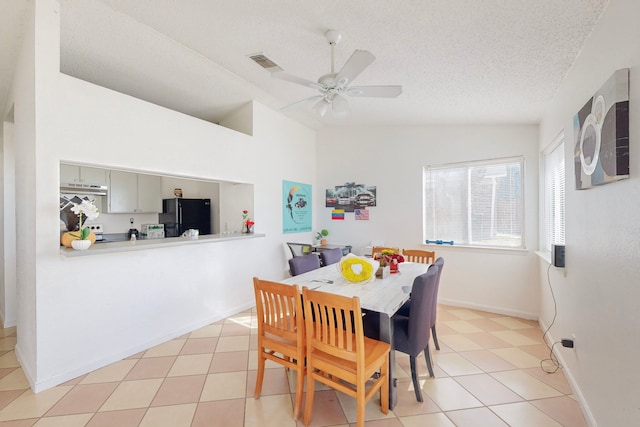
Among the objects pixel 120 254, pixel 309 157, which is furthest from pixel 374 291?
pixel 309 157

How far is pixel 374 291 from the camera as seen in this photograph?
83.0 inches

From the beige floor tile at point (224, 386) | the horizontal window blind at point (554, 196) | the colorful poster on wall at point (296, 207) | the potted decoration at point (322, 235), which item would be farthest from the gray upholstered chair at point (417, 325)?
the potted decoration at point (322, 235)

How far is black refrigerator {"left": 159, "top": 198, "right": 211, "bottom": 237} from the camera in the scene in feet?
14.7

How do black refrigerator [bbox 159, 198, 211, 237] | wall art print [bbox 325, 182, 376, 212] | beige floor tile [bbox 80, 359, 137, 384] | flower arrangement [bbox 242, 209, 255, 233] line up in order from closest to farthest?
beige floor tile [bbox 80, 359, 137, 384] → flower arrangement [bbox 242, 209, 255, 233] → black refrigerator [bbox 159, 198, 211, 237] → wall art print [bbox 325, 182, 376, 212]

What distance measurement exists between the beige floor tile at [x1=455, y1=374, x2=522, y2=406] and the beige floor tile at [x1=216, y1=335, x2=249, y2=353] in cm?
196

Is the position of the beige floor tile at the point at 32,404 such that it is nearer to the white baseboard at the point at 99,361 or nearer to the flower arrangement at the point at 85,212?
the white baseboard at the point at 99,361

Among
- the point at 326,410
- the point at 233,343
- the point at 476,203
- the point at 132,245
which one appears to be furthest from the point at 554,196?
the point at 132,245

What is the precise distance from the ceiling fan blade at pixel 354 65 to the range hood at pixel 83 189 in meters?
4.04

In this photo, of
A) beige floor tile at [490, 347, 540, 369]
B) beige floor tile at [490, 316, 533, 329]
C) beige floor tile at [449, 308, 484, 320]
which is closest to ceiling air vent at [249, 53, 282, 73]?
Answer: beige floor tile at [490, 347, 540, 369]

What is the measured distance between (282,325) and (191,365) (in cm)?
118

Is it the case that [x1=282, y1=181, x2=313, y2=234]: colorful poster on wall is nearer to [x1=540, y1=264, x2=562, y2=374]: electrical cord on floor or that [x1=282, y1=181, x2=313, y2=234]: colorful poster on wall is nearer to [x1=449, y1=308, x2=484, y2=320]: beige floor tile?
[x1=449, y1=308, x2=484, y2=320]: beige floor tile

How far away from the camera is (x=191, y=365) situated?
8.04ft

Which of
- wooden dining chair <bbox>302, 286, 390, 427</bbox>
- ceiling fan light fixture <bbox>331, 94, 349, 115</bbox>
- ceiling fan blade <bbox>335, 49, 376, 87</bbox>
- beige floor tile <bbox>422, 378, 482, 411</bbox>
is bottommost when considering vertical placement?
beige floor tile <bbox>422, 378, 482, 411</bbox>

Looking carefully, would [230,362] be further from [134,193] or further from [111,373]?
[134,193]
